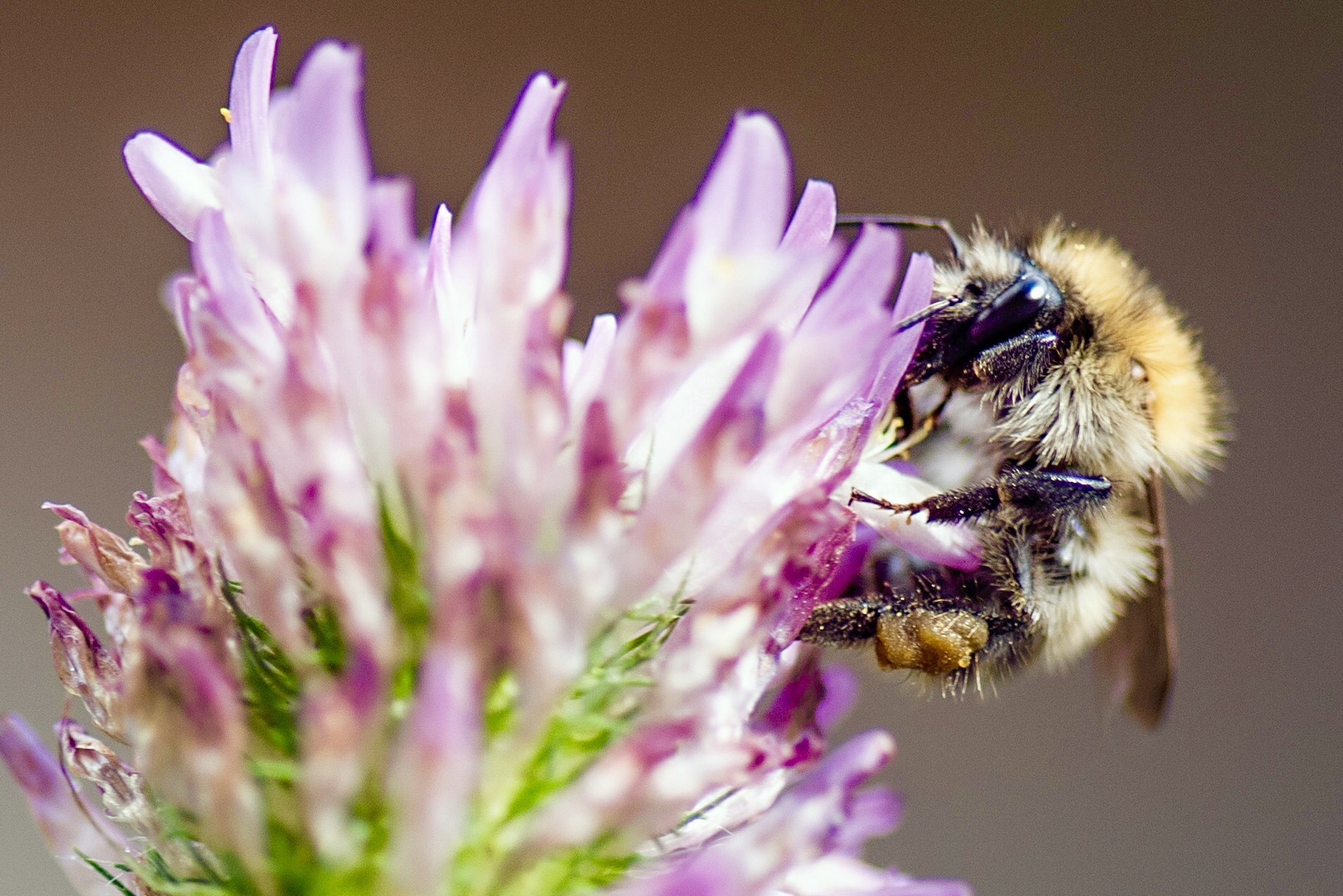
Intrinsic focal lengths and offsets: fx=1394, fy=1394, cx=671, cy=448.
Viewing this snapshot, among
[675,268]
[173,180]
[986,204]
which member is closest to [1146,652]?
[675,268]

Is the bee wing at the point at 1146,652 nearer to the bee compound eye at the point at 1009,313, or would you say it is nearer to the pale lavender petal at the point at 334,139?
the bee compound eye at the point at 1009,313

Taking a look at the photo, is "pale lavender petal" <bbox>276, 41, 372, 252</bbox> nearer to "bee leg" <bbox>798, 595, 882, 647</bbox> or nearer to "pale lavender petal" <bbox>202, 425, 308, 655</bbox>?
"pale lavender petal" <bbox>202, 425, 308, 655</bbox>

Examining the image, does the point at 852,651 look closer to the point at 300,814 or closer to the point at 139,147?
the point at 300,814

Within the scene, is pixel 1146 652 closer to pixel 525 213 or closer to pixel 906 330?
pixel 906 330

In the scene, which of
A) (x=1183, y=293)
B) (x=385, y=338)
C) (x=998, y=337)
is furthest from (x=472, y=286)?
(x=1183, y=293)

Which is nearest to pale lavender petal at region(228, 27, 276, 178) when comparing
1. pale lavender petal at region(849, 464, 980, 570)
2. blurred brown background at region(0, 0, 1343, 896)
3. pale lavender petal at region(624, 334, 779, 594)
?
pale lavender petal at region(624, 334, 779, 594)

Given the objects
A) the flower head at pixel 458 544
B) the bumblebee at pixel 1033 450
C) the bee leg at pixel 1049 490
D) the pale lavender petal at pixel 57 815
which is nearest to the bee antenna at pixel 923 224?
the bumblebee at pixel 1033 450
